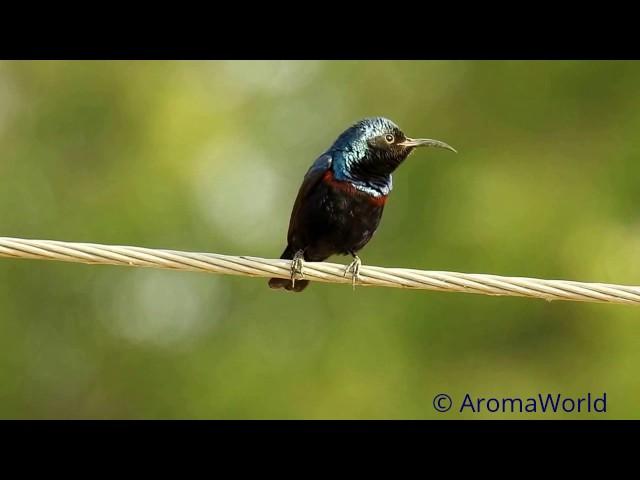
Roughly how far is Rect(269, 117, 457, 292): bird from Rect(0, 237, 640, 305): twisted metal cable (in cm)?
159

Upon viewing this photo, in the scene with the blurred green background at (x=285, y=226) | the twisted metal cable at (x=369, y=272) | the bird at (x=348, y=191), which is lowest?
the twisted metal cable at (x=369, y=272)

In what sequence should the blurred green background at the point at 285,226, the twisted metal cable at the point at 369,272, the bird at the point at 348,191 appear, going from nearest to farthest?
1. the twisted metal cable at the point at 369,272
2. the bird at the point at 348,191
3. the blurred green background at the point at 285,226

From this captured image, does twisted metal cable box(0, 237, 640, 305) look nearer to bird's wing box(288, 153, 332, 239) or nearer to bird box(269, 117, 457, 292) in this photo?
bird box(269, 117, 457, 292)

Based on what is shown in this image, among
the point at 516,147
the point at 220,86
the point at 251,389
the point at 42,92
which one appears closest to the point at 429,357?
the point at 251,389

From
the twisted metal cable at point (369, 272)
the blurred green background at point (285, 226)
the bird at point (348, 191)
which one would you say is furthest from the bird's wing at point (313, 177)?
the blurred green background at point (285, 226)

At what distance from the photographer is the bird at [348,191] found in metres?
6.38

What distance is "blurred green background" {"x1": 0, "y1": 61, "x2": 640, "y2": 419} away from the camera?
11.3m

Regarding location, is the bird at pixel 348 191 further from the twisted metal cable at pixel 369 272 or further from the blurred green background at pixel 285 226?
the blurred green background at pixel 285 226

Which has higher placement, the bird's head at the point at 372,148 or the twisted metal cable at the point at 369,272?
the bird's head at the point at 372,148

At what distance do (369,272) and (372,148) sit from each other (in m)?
1.90

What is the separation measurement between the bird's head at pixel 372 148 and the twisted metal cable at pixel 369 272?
5.75ft

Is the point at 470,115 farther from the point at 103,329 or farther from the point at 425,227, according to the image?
the point at 103,329

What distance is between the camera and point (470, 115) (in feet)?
43.1

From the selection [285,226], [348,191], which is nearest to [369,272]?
[348,191]
